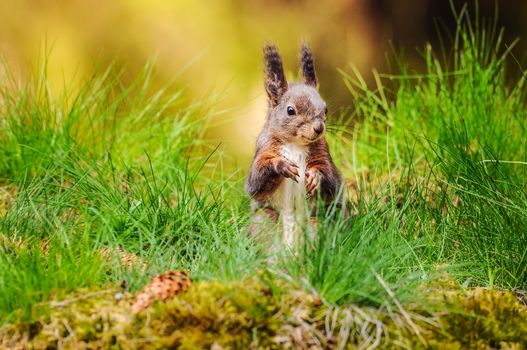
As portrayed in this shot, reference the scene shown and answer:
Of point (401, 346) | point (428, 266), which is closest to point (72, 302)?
point (401, 346)

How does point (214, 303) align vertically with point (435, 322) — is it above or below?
above

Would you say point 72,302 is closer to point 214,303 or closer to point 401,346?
point 214,303

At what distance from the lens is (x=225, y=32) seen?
27.3 ft

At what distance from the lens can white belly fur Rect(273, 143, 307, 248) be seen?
133 inches

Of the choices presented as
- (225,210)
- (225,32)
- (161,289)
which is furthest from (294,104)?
(225,32)

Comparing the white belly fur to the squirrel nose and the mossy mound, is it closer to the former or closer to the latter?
the squirrel nose

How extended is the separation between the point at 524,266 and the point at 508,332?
619 mm

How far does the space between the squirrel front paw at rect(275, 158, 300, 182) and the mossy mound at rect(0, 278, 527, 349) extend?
581 millimetres

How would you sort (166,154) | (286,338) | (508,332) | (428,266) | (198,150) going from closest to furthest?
(286,338) < (508,332) < (428,266) < (166,154) < (198,150)

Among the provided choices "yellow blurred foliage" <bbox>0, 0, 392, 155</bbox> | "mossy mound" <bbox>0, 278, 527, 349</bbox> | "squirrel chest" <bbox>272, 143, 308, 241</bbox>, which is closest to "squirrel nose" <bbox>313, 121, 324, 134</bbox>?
"squirrel chest" <bbox>272, 143, 308, 241</bbox>

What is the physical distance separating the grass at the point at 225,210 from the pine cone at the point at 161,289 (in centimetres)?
10

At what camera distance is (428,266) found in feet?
11.0

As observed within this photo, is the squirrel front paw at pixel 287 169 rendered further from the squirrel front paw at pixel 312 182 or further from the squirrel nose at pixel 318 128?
the squirrel nose at pixel 318 128

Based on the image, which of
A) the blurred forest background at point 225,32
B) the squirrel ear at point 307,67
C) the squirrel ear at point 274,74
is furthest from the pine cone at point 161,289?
the blurred forest background at point 225,32
